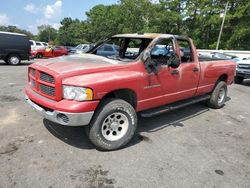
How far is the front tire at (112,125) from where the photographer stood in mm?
3789

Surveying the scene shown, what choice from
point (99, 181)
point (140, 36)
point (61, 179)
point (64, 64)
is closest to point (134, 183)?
point (99, 181)

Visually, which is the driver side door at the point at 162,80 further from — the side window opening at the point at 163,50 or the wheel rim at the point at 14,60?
the wheel rim at the point at 14,60

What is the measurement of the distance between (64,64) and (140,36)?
1831mm

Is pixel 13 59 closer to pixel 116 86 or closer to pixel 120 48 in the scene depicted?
pixel 120 48

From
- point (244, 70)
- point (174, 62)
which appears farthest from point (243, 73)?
point (174, 62)

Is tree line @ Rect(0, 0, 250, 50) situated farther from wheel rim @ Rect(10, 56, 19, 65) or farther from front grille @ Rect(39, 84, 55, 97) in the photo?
front grille @ Rect(39, 84, 55, 97)

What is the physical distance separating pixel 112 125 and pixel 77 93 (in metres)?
0.88

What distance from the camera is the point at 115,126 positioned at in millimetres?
4109

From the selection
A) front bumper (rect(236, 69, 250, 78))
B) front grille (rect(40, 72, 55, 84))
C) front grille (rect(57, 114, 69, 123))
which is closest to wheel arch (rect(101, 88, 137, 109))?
front grille (rect(57, 114, 69, 123))

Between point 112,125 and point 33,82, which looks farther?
point 33,82

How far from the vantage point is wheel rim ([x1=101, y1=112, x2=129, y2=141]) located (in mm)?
3978

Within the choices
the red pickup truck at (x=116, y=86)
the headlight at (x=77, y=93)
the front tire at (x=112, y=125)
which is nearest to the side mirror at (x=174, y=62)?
the red pickup truck at (x=116, y=86)

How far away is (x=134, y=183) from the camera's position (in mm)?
3160

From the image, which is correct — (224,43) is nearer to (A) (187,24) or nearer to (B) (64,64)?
(A) (187,24)
